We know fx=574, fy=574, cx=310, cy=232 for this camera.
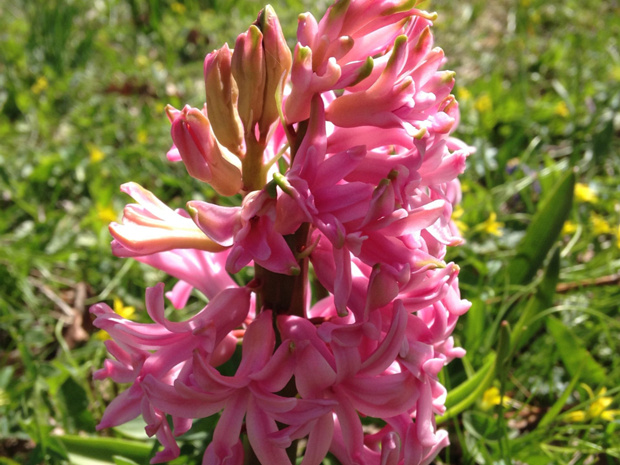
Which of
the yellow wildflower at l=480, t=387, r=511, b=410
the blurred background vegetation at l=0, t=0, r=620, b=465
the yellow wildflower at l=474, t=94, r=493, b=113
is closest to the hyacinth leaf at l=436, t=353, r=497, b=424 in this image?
the blurred background vegetation at l=0, t=0, r=620, b=465

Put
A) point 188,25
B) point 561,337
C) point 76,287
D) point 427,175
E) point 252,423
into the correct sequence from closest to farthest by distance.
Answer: point 252,423
point 427,175
point 561,337
point 76,287
point 188,25

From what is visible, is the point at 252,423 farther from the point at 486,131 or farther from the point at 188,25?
the point at 188,25

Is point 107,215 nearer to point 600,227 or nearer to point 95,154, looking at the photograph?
point 95,154

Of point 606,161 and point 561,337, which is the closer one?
point 561,337

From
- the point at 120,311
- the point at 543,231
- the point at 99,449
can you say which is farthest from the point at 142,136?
the point at 543,231

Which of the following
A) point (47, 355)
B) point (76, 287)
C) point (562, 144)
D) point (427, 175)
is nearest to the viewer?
point (427, 175)

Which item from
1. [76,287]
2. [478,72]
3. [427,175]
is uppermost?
[478,72]

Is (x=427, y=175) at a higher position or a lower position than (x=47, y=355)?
higher

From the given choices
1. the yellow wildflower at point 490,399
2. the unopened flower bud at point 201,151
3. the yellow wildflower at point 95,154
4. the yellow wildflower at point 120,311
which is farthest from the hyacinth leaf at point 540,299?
the yellow wildflower at point 95,154

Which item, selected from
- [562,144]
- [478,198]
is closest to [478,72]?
[562,144]
